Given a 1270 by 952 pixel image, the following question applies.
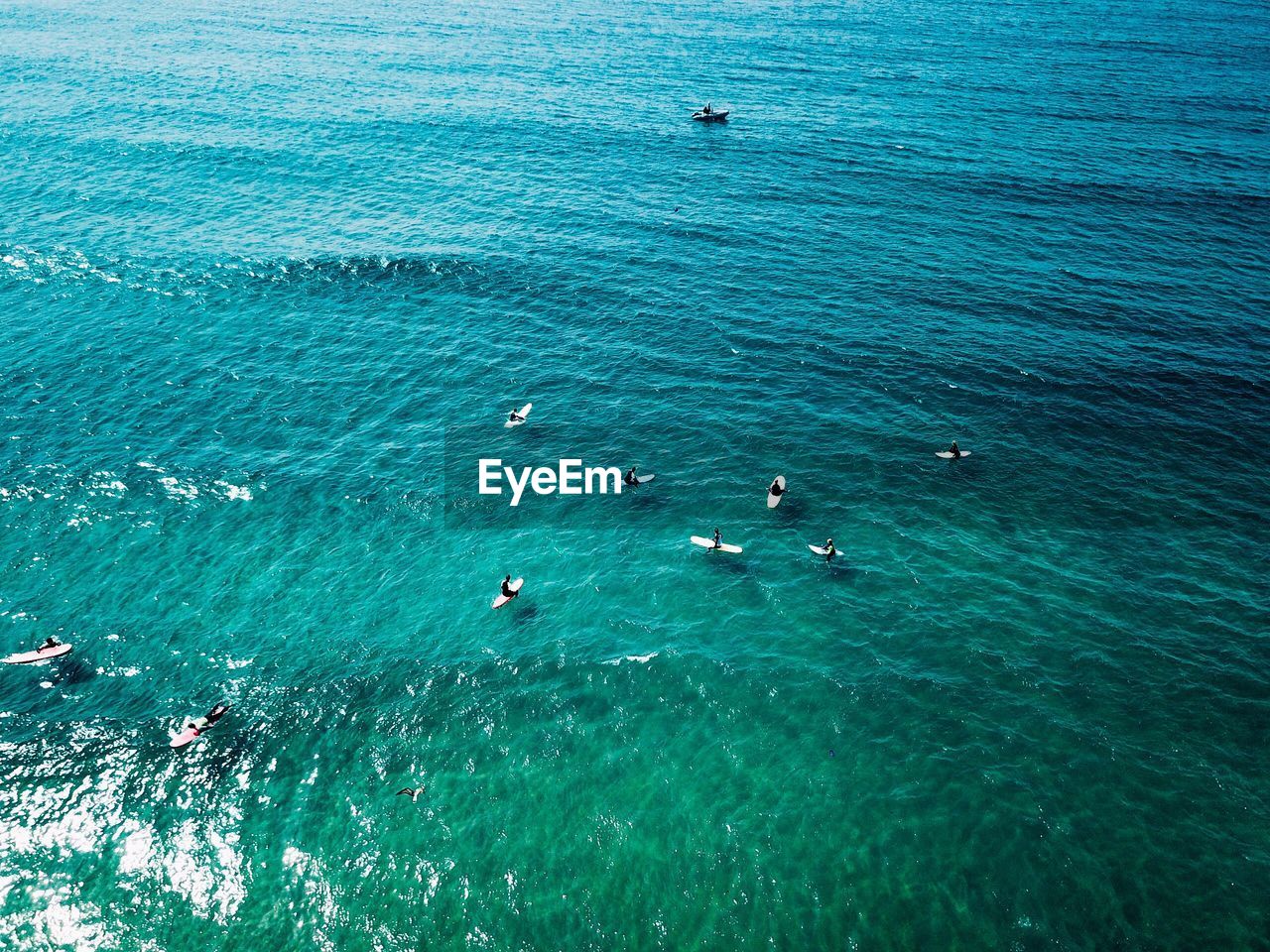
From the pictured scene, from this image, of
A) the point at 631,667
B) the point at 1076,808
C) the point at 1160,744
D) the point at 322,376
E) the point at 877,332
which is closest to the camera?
the point at 1076,808

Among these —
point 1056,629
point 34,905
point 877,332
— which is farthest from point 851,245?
point 34,905

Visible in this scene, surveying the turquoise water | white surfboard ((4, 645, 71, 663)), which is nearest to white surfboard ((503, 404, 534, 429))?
the turquoise water

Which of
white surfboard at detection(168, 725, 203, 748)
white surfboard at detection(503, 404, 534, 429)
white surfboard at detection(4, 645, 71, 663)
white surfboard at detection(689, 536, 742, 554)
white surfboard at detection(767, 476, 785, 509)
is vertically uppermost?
white surfboard at detection(503, 404, 534, 429)

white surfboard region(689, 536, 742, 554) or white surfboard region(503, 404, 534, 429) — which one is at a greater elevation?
white surfboard region(503, 404, 534, 429)

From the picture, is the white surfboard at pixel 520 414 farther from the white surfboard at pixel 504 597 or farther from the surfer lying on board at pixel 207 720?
the surfer lying on board at pixel 207 720

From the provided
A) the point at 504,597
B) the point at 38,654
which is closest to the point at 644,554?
the point at 504,597

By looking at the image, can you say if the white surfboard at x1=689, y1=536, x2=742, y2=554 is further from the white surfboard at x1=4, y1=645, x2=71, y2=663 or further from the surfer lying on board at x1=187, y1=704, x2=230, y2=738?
the white surfboard at x1=4, y1=645, x2=71, y2=663

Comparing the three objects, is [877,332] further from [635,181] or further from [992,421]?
[635,181]

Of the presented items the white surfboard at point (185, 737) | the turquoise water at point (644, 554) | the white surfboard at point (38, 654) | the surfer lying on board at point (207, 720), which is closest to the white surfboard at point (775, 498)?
the turquoise water at point (644, 554)
